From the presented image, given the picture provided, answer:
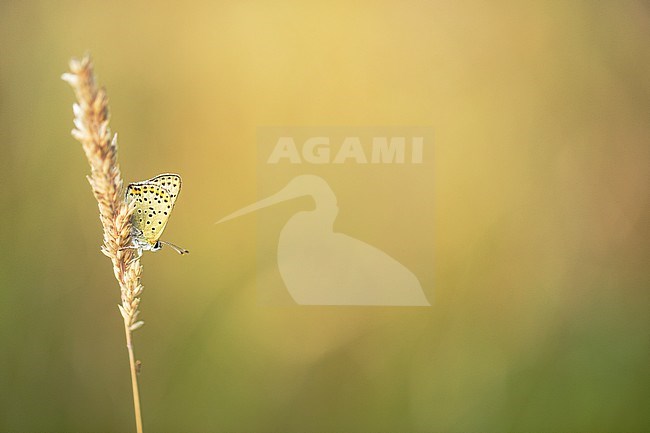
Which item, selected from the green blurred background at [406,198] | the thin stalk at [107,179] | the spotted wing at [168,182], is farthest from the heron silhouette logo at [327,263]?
the thin stalk at [107,179]

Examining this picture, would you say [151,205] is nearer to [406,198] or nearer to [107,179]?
[107,179]

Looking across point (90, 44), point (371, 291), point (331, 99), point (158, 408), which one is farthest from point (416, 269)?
point (90, 44)

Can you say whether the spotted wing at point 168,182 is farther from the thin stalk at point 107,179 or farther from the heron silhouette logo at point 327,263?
the heron silhouette logo at point 327,263

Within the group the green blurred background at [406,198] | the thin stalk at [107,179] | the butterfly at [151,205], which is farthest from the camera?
the green blurred background at [406,198]

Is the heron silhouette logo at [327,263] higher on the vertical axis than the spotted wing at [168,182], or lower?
lower

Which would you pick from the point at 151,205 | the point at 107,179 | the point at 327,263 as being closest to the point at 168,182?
the point at 151,205

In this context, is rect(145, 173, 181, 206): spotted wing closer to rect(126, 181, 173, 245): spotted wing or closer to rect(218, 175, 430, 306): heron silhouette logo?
rect(126, 181, 173, 245): spotted wing
